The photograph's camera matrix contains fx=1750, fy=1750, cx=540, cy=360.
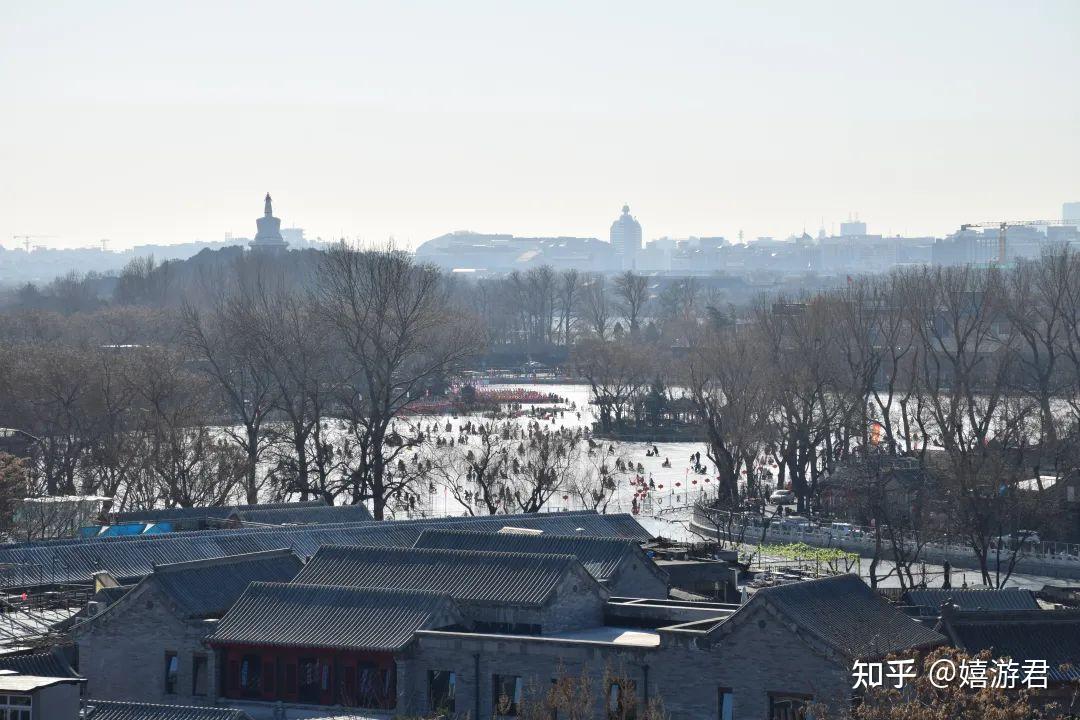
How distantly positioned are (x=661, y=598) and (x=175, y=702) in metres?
8.18

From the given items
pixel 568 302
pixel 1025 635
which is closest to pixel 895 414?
pixel 1025 635

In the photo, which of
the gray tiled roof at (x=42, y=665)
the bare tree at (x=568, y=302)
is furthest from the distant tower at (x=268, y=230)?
the gray tiled roof at (x=42, y=665)

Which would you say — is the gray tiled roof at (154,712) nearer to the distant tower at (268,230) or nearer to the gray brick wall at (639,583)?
the gray brick wall at (639,583)

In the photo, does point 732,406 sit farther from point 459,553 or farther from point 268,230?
point 268,230

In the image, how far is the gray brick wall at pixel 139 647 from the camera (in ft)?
81.0

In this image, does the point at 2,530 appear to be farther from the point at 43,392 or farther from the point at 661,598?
the point at 43,392

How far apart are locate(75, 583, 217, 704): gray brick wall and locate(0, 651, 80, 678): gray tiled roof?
1.53 ft

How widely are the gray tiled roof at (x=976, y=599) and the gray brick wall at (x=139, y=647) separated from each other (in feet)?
40.5

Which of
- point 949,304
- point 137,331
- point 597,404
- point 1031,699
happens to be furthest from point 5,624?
point 137,331

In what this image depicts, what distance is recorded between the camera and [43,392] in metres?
58.8

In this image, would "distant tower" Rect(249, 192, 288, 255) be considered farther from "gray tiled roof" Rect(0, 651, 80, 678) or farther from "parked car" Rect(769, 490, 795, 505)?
"gray tiled roof" Rect(0, 651, 80, 678)

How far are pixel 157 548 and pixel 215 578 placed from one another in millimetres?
6529

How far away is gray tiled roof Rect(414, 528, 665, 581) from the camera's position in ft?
91.8

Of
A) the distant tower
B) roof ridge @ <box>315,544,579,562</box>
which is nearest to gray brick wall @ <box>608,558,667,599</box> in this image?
roof ridge @ <box>315,544,579,562</box>
